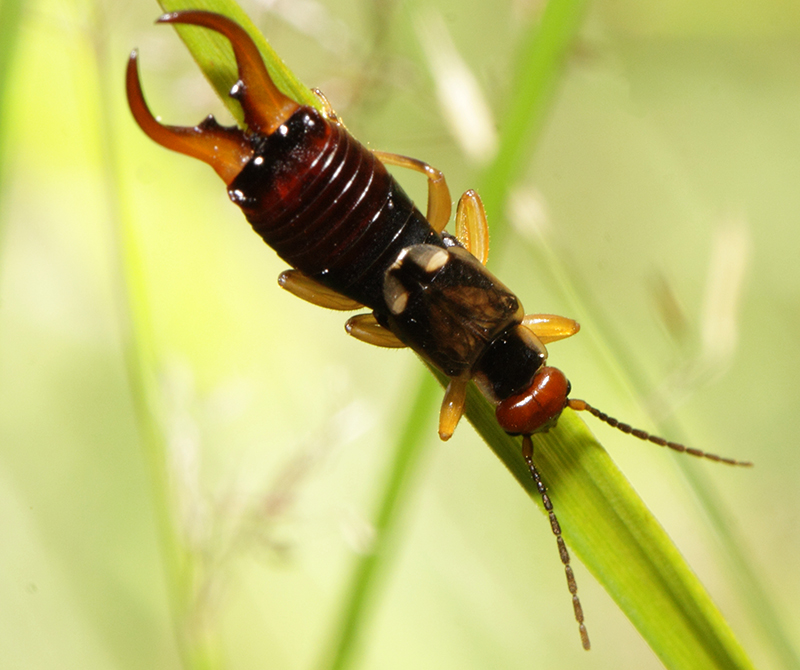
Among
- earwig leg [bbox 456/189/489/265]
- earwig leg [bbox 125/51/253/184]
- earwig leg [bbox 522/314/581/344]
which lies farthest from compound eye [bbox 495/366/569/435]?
earwig leg [bbox 125/51/253/184]

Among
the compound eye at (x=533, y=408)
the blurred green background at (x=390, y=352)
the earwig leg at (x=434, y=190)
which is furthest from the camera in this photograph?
the blurred green background at (x=390, y=352)

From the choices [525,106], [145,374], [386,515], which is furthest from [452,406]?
[145,374]

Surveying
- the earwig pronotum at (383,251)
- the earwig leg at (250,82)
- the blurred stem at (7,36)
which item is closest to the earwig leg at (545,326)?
the earwig pronotum at (383,251)

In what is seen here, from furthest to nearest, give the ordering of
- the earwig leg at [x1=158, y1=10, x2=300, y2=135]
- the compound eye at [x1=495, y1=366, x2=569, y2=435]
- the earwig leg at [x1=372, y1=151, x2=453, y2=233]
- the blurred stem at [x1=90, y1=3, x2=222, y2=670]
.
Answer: the blurred stem at [x1=90, y1=3, x2=222, y2=670] < the earwig leg at [x1=372, y1=151, x2=453, y2=233] < the compound eye at [x1=495, y1=366, x2=569, y2=435] < the earwig leg at [x1=158, y1=10, x2=300, y2=135]

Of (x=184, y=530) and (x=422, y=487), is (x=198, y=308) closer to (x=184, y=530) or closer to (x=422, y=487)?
(x=422, y=487)

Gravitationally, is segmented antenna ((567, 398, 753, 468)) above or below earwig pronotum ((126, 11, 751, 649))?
below

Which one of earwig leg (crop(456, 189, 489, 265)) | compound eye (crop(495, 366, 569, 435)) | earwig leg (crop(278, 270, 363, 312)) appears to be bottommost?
compound eye (crop(495, 366, 569, 435))

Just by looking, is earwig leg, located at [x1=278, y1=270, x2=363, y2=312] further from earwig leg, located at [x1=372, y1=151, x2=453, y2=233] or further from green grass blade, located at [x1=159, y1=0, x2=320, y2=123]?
green grass blade, located at [x1=159, y1=0, x2=320, y2=123]

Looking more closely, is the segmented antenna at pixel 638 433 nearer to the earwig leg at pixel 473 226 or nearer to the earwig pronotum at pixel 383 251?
the earwig pronotum at pixel 383 251
